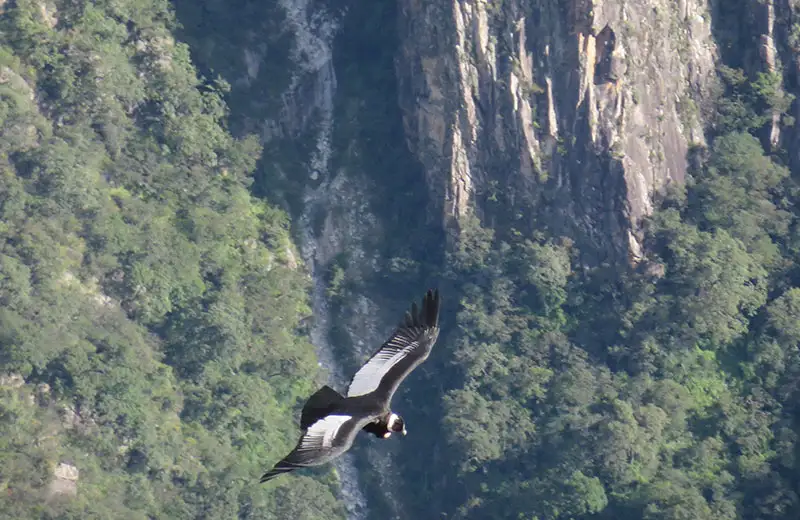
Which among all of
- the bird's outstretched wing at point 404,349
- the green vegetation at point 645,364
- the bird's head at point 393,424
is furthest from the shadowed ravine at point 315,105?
the bird's head at point 393,424

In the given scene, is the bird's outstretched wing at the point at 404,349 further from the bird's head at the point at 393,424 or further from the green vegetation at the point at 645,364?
the green vegetation at the point at 645,364

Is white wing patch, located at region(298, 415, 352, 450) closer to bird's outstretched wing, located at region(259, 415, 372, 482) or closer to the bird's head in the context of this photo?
bird's outstretched wing, located at region(259, 415, 372, 482)

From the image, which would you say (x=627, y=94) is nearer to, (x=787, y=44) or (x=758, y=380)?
(x=787, y=44)

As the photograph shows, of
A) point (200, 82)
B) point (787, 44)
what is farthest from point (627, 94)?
point (200, 82)

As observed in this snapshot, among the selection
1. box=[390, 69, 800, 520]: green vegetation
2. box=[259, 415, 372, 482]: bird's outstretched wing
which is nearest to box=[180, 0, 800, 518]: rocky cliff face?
box=[390, 69, 800, 520]: green vegetation

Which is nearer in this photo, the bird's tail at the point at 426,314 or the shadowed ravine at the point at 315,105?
the bird's tail at the point at 426,314

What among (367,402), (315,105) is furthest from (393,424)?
(315,105)
